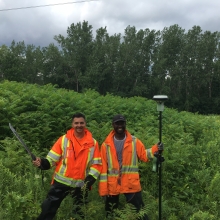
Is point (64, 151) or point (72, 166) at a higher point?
point (64, 151)

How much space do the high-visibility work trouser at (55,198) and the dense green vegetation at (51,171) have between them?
116mm

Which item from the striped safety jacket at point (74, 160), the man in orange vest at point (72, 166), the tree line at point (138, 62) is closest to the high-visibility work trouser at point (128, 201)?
the man in orange vest at point (72, 166)

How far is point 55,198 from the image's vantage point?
4016 mm

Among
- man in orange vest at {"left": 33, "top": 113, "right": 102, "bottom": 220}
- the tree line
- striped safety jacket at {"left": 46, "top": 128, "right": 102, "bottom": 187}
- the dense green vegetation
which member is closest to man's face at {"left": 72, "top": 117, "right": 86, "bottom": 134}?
man in orange vest at {"left": 33, "top": 113, "right": 102, "bottom": 220}

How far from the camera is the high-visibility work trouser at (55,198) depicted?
3.97 meters

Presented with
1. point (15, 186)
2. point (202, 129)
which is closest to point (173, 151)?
point (15, 186)

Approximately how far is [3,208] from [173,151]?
4.11 m

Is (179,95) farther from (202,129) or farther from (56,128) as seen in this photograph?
(56,128)

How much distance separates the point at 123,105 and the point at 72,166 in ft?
24.6

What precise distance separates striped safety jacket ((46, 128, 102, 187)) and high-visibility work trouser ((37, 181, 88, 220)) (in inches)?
3.4

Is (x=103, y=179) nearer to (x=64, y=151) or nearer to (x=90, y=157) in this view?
(x=90, y=157)

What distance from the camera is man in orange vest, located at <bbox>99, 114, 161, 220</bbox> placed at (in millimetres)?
4285

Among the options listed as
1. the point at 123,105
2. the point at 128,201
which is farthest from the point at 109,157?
the point at 123,105

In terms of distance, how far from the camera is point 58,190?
4027 millimetres
